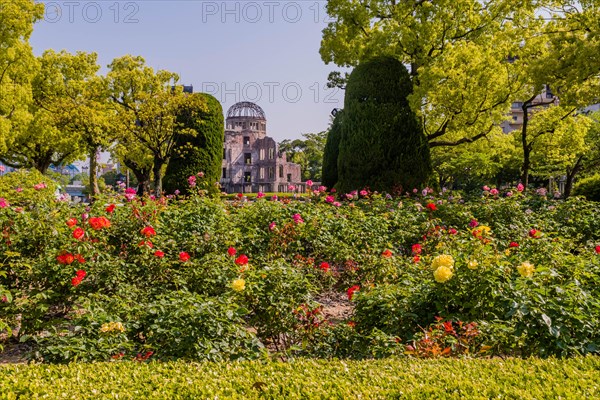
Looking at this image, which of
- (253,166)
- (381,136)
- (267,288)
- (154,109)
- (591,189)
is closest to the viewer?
(267,288)

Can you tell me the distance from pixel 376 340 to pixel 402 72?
1137cm

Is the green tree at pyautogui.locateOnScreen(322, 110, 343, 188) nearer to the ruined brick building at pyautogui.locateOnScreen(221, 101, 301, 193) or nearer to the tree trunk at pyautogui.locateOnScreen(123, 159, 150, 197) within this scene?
the tree trunk at pyautogui.locateOnScreen(123, 159, 150, 197)

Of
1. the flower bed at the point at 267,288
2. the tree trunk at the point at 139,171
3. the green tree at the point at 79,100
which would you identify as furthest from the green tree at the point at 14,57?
the flower bed at the point at 267,288

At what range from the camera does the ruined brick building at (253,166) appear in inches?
1899

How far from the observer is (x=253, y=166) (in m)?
49.8

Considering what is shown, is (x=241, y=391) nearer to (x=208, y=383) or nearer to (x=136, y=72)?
(x=208, y=383)

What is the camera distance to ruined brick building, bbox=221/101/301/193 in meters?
48.2

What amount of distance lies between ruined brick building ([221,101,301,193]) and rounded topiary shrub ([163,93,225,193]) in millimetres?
27876

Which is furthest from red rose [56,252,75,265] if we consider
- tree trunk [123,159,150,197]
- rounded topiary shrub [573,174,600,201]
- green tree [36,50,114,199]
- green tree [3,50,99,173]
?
tree trunk [123,159,150,197]

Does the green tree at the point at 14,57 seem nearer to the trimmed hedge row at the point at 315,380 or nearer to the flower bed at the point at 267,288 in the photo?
the flower bed at the point at 267,288

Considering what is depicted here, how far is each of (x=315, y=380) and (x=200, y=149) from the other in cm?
1491

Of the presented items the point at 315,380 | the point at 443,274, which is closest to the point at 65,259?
the point at 315,380

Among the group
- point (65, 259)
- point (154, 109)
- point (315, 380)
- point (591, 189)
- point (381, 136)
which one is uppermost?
point (154, 109)

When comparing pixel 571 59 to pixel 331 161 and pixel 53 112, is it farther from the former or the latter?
pixel 53 112
